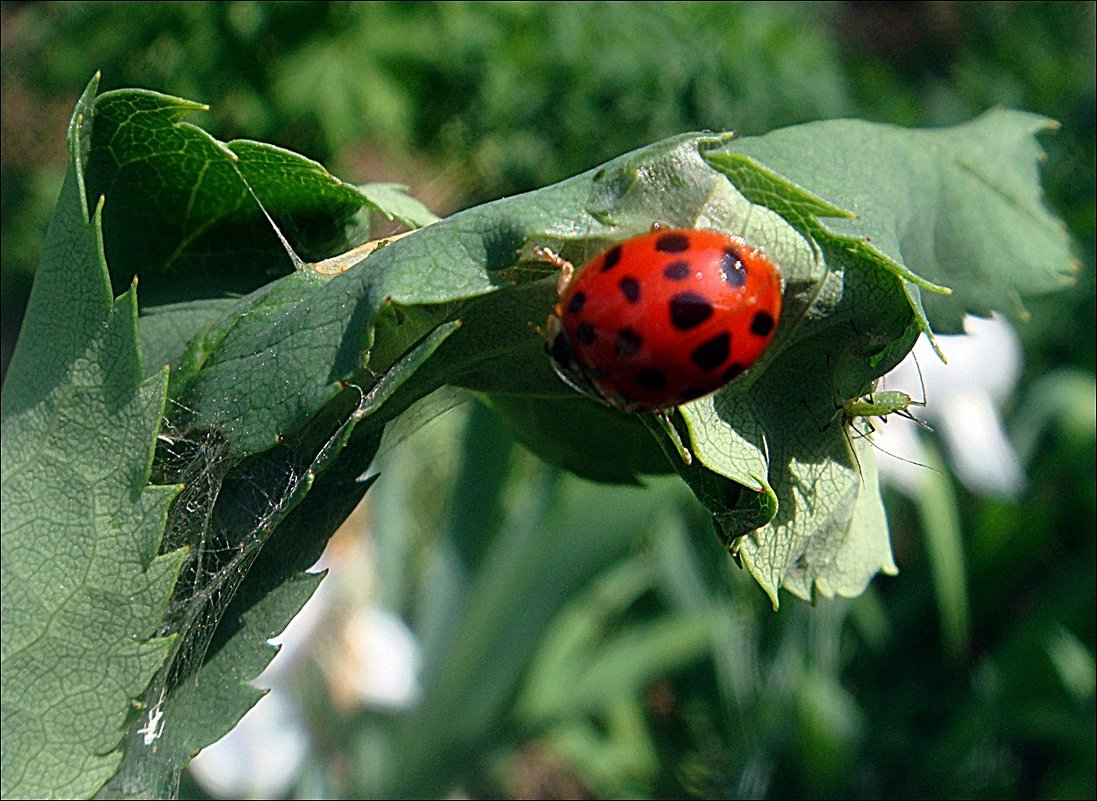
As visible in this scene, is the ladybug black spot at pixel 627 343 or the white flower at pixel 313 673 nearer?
the ladybug black spot at pixel 627 343

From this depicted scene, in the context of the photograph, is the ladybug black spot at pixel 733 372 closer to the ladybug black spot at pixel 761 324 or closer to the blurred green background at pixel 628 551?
the ladybug black spot at pixel 761 324

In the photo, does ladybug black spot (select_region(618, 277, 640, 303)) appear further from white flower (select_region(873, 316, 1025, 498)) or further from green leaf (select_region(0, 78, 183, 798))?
white flower (select_region(873, 316, 1025, 498))

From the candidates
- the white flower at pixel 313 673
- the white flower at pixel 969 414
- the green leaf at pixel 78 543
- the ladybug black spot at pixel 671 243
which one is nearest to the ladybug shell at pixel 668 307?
the ladybug black spot at pixel 671 243

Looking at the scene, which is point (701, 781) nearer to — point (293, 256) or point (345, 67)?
point (345, 67)

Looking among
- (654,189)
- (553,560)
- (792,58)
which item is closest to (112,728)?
(654,189)

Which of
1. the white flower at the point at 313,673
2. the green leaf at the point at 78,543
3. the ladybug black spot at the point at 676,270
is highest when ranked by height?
the ladybug black spot at the point at 676,270
